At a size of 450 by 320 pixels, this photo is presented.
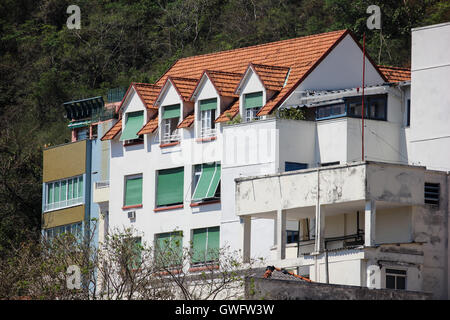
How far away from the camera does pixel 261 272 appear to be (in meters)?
61.1

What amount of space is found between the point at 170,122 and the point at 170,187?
3215mm

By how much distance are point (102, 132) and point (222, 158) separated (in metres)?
12.4

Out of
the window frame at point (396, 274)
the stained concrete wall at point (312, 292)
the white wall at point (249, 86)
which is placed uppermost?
the white wall at point (249, 86)

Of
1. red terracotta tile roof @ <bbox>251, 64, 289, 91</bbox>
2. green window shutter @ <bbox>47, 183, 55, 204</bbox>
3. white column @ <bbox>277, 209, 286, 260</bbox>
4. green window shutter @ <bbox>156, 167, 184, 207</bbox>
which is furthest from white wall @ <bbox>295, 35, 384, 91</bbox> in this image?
green window shutter @ <bbox>47, 183, 55, 204</bbox>

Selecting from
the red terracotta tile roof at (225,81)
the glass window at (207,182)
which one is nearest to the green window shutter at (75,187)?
the glass window at (207,182)

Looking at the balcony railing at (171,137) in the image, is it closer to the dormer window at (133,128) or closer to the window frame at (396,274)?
the dormer window at (133,128)

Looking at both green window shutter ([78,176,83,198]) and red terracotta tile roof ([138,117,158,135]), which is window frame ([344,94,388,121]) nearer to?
red terracotta tile roof ([138,117,158,135])

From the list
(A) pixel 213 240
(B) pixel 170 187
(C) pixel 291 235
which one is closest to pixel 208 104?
(B) pixel 170 187

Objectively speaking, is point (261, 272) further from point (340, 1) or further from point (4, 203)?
point (340, 1)

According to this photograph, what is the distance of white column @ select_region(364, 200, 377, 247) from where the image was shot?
58.9 meters

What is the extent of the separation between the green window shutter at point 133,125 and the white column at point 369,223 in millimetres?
18234

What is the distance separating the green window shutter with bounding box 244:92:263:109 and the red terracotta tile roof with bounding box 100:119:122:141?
8704 mm

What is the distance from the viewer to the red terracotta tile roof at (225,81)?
232 feet
